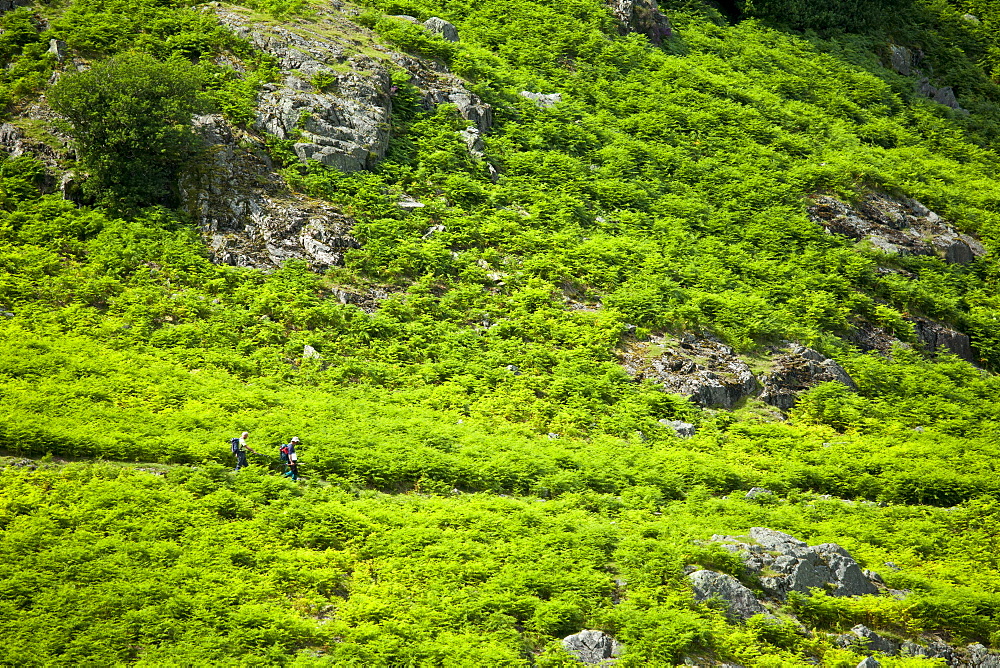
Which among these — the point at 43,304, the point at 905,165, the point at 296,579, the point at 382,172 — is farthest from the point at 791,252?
the point at 43,304

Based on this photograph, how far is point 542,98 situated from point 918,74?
2819 centimetres

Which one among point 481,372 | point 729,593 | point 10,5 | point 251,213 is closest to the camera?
point 729,593

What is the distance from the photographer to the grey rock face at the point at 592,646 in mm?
13125

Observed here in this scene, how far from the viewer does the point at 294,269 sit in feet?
81.4

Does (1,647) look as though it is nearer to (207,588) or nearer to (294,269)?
(207,588)

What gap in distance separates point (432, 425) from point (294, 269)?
28.9ft

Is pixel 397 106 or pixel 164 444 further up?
pixel 397 106

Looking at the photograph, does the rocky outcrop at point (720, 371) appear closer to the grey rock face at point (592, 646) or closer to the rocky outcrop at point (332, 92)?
the grey rock face at point (592, 646)

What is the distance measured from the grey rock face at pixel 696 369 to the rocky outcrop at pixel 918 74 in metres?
31.6

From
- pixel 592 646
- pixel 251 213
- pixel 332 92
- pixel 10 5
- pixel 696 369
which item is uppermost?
pixel 10 5

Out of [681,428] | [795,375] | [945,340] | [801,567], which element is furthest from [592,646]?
[945,340]

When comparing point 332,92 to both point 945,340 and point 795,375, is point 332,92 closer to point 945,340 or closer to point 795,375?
point 795,375

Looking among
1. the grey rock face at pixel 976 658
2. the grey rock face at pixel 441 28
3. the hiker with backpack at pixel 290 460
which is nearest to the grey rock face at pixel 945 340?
the grey rock face at pixel 976 658

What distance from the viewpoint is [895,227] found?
106ft
